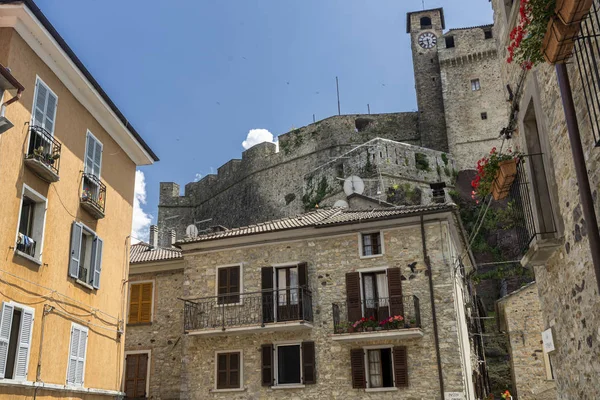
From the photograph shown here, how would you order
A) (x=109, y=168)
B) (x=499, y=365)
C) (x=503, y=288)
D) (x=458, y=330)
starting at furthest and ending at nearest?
(x=503, y=288) < (x=499, y=365) < (x=458, y=330) < (x=109, y=168)

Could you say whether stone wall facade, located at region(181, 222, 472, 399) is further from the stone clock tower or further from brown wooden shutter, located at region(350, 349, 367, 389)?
the stone clock tower

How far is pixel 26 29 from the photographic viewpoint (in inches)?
476

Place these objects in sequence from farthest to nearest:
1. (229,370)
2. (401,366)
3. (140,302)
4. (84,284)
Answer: (140,302) < (229,370) < (401,366) < (84,284)

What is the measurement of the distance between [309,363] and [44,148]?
10494mm

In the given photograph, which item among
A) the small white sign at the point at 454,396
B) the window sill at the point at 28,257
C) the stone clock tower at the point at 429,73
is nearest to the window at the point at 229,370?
the small white sign at the point at 454,396

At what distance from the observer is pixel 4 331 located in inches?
433

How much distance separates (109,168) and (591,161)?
12.6 meters

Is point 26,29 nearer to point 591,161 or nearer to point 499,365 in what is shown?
point 591,161

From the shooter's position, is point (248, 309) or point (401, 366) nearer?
point (401, 366)

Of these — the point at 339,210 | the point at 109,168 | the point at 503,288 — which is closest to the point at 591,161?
the point at 109,168

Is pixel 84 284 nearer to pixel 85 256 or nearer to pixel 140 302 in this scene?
pixel 85 256

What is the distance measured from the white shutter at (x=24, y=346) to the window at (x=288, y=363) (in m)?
Answer: 9.13

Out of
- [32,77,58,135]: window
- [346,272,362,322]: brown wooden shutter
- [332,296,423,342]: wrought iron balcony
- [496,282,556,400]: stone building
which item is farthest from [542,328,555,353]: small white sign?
[496,282,556,400]: stone building

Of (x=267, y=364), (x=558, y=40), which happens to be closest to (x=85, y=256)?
(x=267, y=364)
